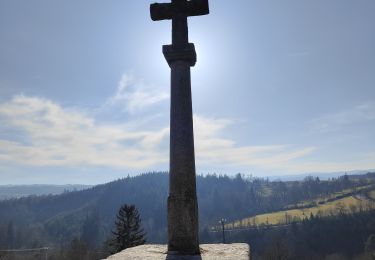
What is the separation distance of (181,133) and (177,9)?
2781mm

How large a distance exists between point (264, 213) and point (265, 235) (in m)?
55.0

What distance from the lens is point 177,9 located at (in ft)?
26.1

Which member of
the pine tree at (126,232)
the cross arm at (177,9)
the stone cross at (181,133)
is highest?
the cross arm at (177,9)

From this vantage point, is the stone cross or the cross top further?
the cross top

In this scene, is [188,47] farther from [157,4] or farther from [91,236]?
[91,236]

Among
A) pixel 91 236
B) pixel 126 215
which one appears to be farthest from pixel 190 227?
pixel 91 236

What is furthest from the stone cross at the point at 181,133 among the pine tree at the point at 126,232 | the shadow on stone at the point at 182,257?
the pine tree at the point at 126,232

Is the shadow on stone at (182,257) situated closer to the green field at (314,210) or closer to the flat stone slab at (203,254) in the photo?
the flat stone slab at (203,254)

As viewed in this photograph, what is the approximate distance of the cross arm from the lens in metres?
7.85

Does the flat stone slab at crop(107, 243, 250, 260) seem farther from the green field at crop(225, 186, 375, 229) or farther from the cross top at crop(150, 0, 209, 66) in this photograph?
the green field at crop(225, 186, 375, 229)

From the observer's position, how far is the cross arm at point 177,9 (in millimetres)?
7848

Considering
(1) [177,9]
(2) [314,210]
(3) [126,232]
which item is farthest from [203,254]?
(2) [314,210]

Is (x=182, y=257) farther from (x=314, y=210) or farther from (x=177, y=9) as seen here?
(x=314, y=210)

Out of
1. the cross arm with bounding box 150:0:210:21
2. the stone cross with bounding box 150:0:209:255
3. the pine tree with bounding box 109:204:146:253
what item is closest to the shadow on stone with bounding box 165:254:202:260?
the stone cross with bounding box 150:0:209:255
